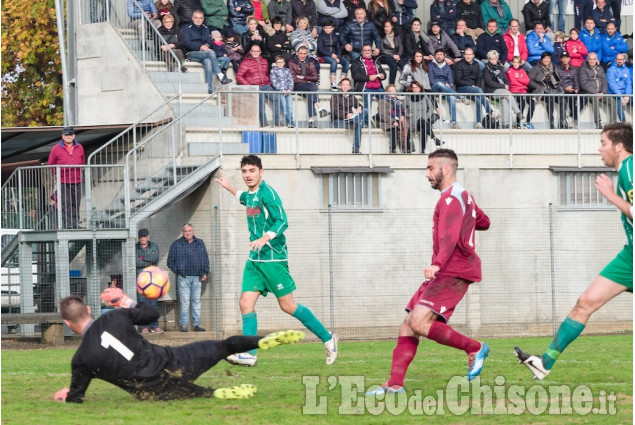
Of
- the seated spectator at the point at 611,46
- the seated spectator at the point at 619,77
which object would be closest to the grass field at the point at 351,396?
the seated spectator at the point at 619,77

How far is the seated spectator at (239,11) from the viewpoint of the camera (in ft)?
83.0

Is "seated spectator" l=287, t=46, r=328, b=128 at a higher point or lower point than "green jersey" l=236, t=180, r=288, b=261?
higher

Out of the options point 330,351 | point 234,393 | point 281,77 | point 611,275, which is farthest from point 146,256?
point 611,275

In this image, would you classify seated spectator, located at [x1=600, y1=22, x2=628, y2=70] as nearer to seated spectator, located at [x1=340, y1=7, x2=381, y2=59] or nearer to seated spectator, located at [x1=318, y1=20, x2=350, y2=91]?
seated spectator, located at [x1=340, y1=7, x2=381, y2=59]

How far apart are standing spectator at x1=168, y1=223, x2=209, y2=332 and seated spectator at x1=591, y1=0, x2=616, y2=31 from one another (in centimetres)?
1265

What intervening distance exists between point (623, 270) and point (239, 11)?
16.8 m

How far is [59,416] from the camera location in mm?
9125

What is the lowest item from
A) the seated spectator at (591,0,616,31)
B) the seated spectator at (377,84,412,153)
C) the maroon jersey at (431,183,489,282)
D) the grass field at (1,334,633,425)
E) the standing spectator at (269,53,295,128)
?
the grass field at (1,334,633,425)

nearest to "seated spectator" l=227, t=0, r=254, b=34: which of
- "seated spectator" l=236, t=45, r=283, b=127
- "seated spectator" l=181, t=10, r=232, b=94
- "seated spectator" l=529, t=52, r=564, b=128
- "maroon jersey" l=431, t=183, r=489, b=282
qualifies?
"seated spectator" l=181, t=10, r=232, b=94

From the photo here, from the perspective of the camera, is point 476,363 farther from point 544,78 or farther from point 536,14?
point 536,14

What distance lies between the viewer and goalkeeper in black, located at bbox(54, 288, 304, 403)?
9281mm

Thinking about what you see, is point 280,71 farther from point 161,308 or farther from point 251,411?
point 251,411

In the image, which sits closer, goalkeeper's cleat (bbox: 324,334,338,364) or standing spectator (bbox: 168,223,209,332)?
goalkeeper's cleat (bbox: 324,334,338,364)

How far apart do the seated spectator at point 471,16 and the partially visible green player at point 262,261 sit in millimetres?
15744
